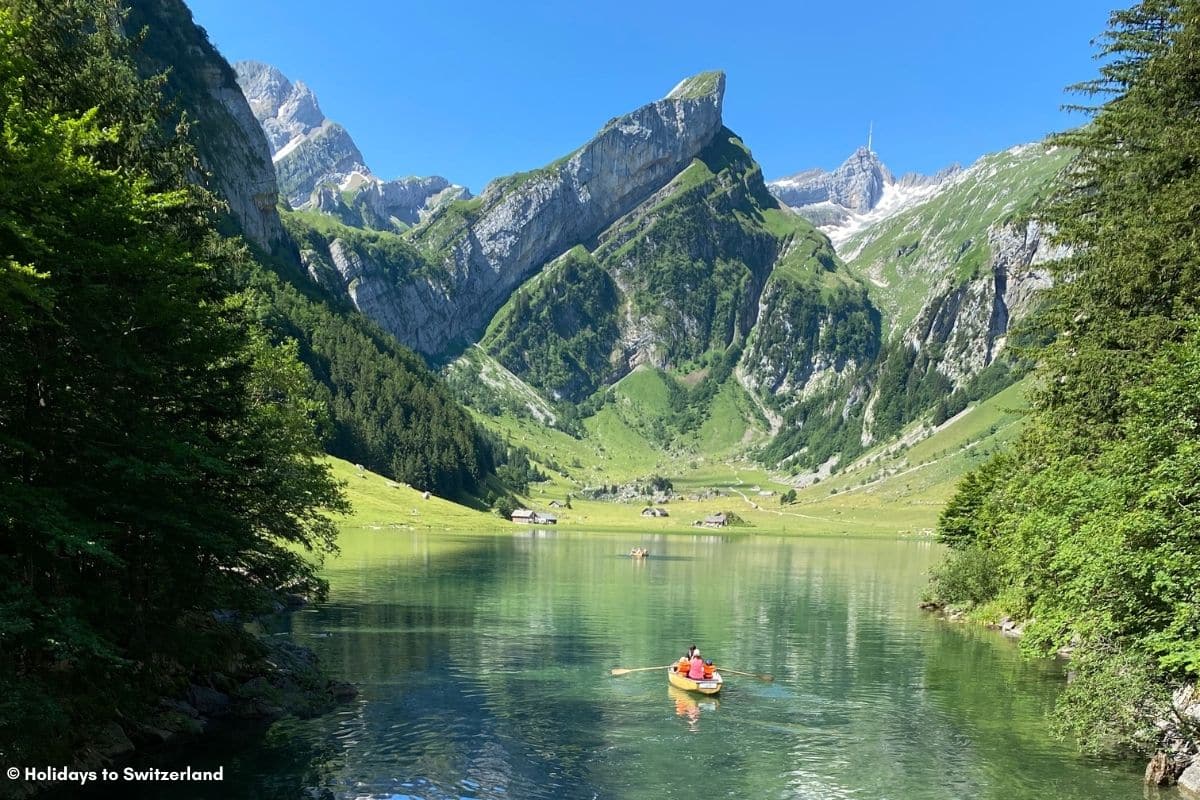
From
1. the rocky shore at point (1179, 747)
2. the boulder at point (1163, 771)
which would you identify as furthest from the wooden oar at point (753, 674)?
the boulder at point (1163, 771)

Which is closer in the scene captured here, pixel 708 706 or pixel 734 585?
pixel 708 706

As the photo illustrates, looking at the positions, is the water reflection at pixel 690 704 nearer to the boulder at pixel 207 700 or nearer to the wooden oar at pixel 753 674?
the wooden oar at pixel 753 674

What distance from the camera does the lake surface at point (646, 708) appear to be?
31.1 m

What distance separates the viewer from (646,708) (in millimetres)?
43625

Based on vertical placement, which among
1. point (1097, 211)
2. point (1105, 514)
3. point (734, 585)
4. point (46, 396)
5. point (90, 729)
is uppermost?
point (1097, 211)

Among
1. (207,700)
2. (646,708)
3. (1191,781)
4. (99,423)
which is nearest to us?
(99,423)

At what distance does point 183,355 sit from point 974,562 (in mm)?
75610

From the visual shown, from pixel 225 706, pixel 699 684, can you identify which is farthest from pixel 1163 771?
pixel 225 706

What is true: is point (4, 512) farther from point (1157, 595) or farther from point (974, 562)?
point (974, 562)

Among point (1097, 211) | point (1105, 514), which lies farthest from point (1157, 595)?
point (1097, 211)

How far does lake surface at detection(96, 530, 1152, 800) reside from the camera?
102ft

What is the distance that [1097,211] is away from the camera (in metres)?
46.3

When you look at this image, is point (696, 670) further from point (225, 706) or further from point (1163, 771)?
point (225, 706)

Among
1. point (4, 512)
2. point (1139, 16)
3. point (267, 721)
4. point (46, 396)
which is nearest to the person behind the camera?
point (4, 512)
